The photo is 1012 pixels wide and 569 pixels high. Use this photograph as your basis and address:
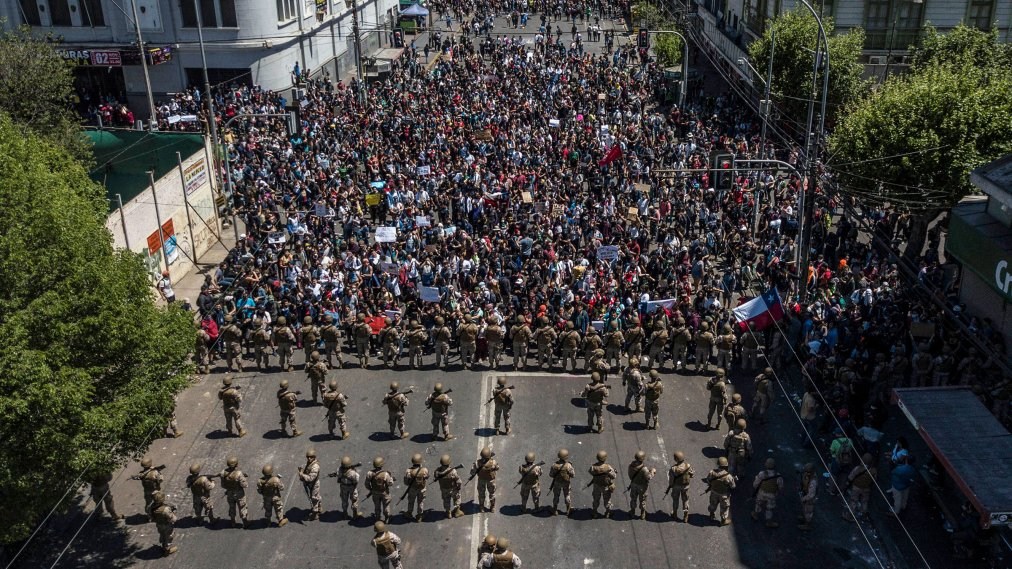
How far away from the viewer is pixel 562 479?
685 inches

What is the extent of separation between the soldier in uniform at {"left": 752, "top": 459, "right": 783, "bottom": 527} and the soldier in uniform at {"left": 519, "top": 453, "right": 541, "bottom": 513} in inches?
158

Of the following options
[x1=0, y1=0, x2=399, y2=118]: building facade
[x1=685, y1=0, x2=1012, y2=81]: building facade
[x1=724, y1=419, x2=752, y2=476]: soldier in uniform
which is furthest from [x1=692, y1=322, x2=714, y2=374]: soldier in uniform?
[x1=0, y1=0, x2=399, y2=118]: building facade

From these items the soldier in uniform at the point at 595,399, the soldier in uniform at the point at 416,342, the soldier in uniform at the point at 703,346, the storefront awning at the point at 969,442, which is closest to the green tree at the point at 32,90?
the soldier in uniform at the point at 416,342

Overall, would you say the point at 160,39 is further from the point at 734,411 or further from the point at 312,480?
the point at 734,411

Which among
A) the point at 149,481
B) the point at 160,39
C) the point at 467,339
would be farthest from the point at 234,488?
the point at 160,39

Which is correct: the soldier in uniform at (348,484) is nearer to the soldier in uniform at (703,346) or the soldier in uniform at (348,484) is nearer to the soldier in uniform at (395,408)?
the soldier in uniform at (395,408)

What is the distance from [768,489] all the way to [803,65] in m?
25.4

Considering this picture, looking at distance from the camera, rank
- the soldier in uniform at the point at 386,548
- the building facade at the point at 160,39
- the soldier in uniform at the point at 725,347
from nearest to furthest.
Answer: the soldier in uniform at the point at 386,548 < the soldier in uniform at the point at 725,347 < the building facade at the point at 160,39

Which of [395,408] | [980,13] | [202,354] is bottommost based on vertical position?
[202,354]

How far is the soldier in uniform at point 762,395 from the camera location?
67.4 ft

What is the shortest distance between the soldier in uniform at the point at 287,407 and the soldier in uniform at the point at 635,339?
8.06m

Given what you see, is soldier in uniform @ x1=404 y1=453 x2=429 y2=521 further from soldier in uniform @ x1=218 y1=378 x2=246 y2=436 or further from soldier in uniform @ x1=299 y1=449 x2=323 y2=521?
soldier in uniform @ x1=218 y1=378 x2=246 y2=436

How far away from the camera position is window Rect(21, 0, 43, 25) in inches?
1911

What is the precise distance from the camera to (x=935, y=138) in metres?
25.3
